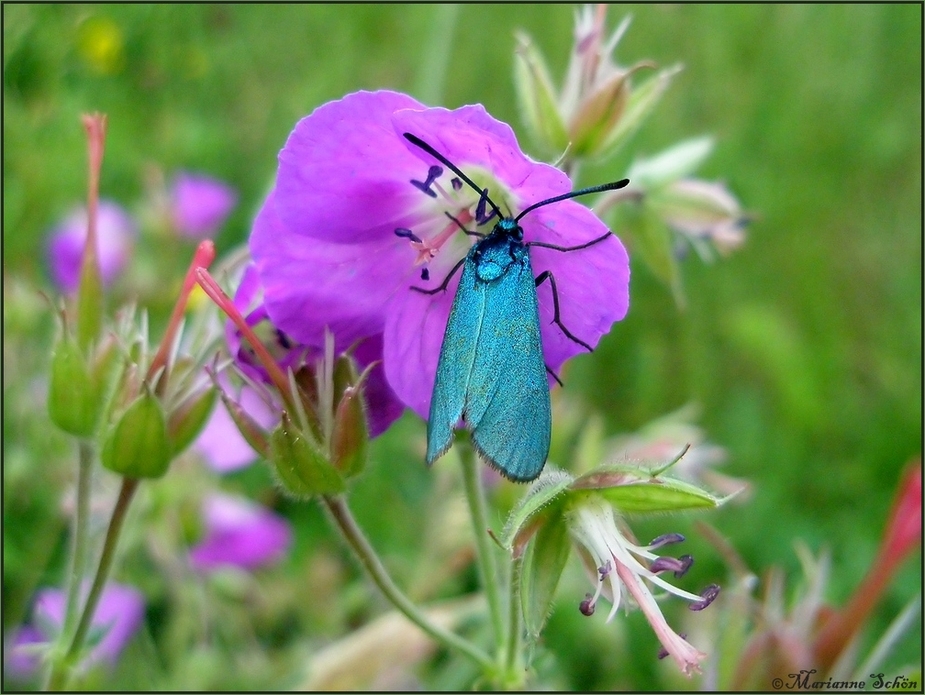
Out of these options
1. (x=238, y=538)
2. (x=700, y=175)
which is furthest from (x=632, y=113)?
(x=700, y=175)

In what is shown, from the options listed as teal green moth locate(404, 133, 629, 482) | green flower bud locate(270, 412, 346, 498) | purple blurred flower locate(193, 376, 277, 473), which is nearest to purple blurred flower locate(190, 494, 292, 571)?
purple blurred flower locate(193, 376, 277, 473)

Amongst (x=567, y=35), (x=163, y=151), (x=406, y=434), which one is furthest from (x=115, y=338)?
(x=567, y=35)

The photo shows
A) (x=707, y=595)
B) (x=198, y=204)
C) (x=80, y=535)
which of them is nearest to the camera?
(x=707, y=595)

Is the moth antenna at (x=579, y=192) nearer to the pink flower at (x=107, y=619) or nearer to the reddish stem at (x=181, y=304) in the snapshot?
the reddish stem at (x=181, y=304)

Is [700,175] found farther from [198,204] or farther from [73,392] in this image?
[73,392]

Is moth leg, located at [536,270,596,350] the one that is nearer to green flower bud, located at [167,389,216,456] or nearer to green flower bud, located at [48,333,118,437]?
green flower bud, located at [167,389,216,456]

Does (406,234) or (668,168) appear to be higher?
(668,168)
